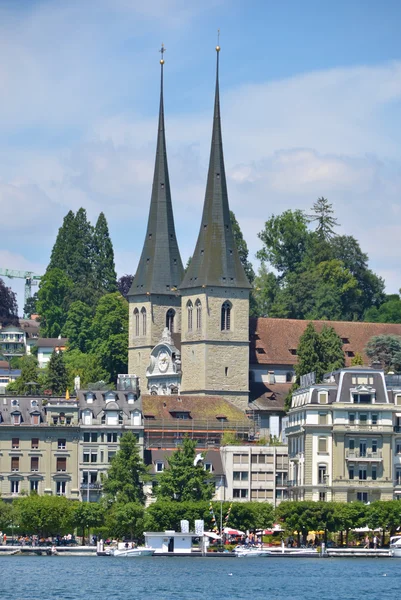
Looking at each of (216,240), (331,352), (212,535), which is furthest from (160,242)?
(212,535)

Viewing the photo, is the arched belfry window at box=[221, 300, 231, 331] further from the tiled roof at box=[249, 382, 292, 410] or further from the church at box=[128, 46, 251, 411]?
the tiled roof at box=[249, 382, 292, 410]

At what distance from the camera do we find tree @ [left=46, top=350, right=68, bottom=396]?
180125 mm

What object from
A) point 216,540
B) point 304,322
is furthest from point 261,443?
point 304,322

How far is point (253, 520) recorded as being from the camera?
461 ft

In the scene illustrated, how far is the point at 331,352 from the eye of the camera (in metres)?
169

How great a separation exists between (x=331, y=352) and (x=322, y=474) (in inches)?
1059

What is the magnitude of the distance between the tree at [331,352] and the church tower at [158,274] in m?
15.7

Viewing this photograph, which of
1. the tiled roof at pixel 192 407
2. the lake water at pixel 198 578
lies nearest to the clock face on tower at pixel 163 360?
the tiled roof at pixel 192 407

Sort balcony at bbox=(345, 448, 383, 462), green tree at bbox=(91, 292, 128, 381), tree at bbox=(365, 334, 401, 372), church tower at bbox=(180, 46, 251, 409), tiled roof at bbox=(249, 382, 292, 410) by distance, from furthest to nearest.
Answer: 1. green tree at bbox=(91, 292, 128, 381)
2. tree at bbox=(365, 334, 401, 372)
3. church tower at bbox=(180, 46, 251, 409)
4. tiled roof at bbox=(249, 382, 292, 410)
5. balcony at bbox=(345, 448, 383, 462)

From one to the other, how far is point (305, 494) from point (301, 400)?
8631mm

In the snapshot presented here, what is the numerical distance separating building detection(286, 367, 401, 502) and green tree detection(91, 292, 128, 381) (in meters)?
47.4

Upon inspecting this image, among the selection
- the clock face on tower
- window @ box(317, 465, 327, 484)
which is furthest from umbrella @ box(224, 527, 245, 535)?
the clock face on tower

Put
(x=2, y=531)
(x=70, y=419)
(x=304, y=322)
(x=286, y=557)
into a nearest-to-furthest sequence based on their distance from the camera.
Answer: (x=286, y=557) → (x=2, y=531) → (x=70, y=419) → (x=304, y=322)

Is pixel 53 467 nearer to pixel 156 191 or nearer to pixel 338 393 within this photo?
pixel 338 393
